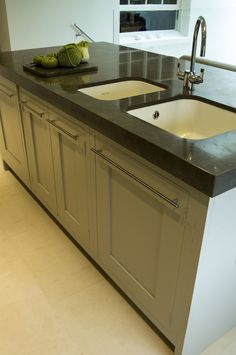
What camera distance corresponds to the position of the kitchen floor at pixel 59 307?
56.3 inches

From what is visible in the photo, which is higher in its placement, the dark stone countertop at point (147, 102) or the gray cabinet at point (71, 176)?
the dark stone countertop at point (147, 102)

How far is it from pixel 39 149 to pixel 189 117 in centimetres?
93

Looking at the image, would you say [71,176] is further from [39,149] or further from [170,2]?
[170,2]

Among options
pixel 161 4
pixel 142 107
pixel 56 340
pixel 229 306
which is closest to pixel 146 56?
pixel 142 107

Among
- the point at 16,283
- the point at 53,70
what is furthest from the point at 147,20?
the point at 16,283

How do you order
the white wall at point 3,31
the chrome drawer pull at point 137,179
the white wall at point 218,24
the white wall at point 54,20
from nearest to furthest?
the chrome drawer pull at point 137,179 → the white wall at point 3,31 → the white wall at point 54,20 → the white wall at point 218,24

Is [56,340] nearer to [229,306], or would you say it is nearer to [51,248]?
[51,248]

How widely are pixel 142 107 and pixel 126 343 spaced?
1.04 meters

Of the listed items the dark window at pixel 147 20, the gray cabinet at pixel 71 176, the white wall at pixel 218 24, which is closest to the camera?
the gray cabinet at pixel 71 176

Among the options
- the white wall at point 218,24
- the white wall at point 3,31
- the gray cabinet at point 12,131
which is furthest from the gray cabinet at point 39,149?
the white wall at point 218,24

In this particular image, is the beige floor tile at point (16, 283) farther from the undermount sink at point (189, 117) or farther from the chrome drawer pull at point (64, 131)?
the undermount sink at point (189, 117)

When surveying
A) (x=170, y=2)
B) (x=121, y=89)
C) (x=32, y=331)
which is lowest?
(x=32, y=331)

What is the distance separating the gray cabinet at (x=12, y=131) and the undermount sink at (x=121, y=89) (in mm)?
605

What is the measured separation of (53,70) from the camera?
185 centimetres
